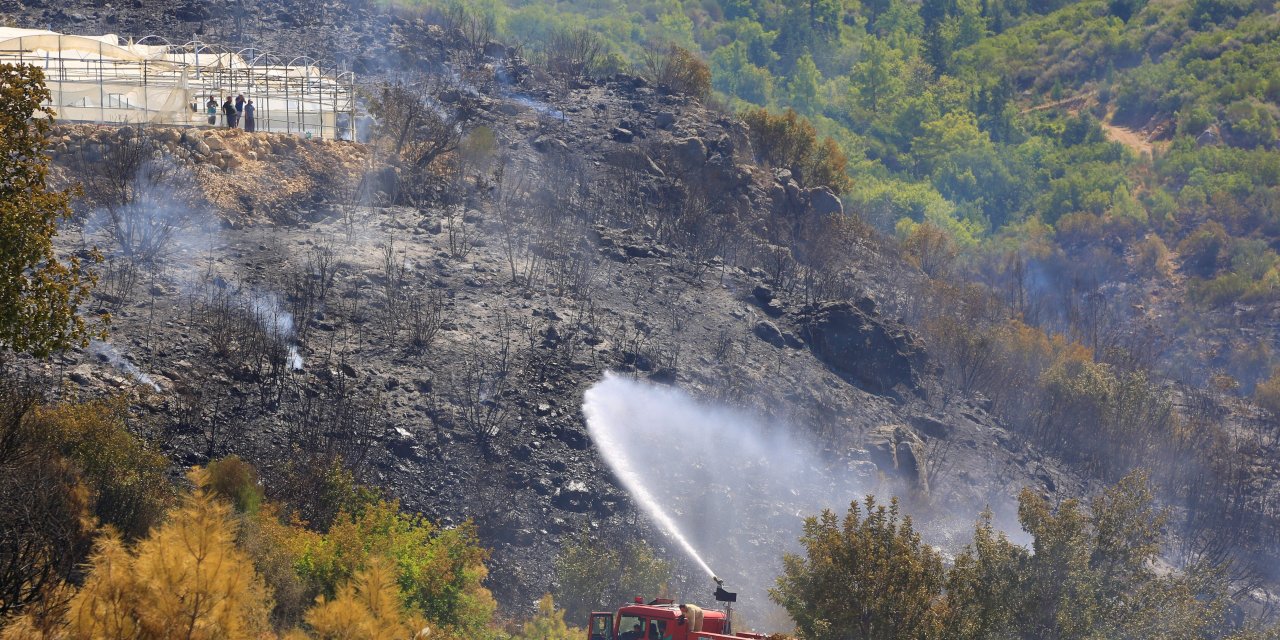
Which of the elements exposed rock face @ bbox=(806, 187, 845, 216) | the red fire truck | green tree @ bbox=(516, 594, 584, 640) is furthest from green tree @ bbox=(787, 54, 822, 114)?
the red fire truck

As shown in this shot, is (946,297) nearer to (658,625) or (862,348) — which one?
(862,348)

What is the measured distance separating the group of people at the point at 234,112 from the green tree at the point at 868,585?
30.7 meters

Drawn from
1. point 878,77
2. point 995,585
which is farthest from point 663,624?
point 878,77

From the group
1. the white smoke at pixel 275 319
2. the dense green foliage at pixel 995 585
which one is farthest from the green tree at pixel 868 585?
the white smoke at pixel 275 319

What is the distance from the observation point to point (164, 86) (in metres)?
50.6

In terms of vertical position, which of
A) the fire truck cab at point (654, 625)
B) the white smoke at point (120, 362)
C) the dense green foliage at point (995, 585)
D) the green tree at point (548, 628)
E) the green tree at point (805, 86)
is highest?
the dense green foliage at point (995, 585)

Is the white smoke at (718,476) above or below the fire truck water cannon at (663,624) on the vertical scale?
below

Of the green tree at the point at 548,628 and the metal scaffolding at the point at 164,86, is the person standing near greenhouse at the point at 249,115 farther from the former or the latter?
the green tree at the point at 548,628

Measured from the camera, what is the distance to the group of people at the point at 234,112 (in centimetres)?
4975

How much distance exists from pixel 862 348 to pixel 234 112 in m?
24.4

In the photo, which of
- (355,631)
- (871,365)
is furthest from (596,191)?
(355,631)

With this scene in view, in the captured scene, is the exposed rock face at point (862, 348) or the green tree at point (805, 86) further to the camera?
the green tree at point (805, 86)

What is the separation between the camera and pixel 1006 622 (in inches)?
1028

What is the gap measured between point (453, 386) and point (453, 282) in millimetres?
6879
